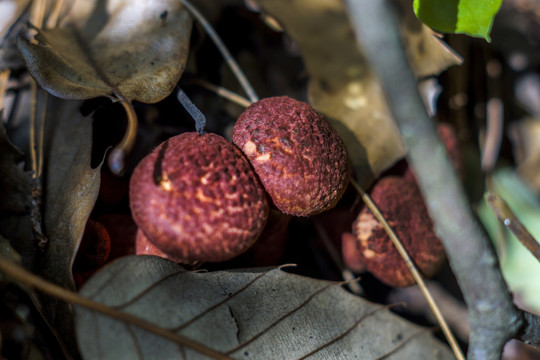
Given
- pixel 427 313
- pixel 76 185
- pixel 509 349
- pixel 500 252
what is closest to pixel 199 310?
pixel 76 185

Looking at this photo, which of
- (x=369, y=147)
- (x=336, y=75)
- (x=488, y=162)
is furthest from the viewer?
(x=488, y=162)

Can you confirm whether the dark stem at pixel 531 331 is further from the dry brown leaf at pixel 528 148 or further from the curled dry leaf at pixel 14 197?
the curled dry leaf at pixel 14 197

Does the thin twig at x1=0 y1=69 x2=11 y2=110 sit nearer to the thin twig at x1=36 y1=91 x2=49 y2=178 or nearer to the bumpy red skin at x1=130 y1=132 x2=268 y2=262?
the thin twig at x1=36 y1=91 x2=49 y2=178

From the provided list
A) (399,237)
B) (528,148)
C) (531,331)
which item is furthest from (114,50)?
(528,148)

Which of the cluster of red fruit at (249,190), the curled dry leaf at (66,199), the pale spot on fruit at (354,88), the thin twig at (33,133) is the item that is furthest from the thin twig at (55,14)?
the pale spot on fruit at (354,88)

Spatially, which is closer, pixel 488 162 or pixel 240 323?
Answer: pixel 240 323

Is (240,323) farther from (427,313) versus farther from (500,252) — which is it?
(500,252)

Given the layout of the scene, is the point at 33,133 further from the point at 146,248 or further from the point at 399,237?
the point at 399,237
